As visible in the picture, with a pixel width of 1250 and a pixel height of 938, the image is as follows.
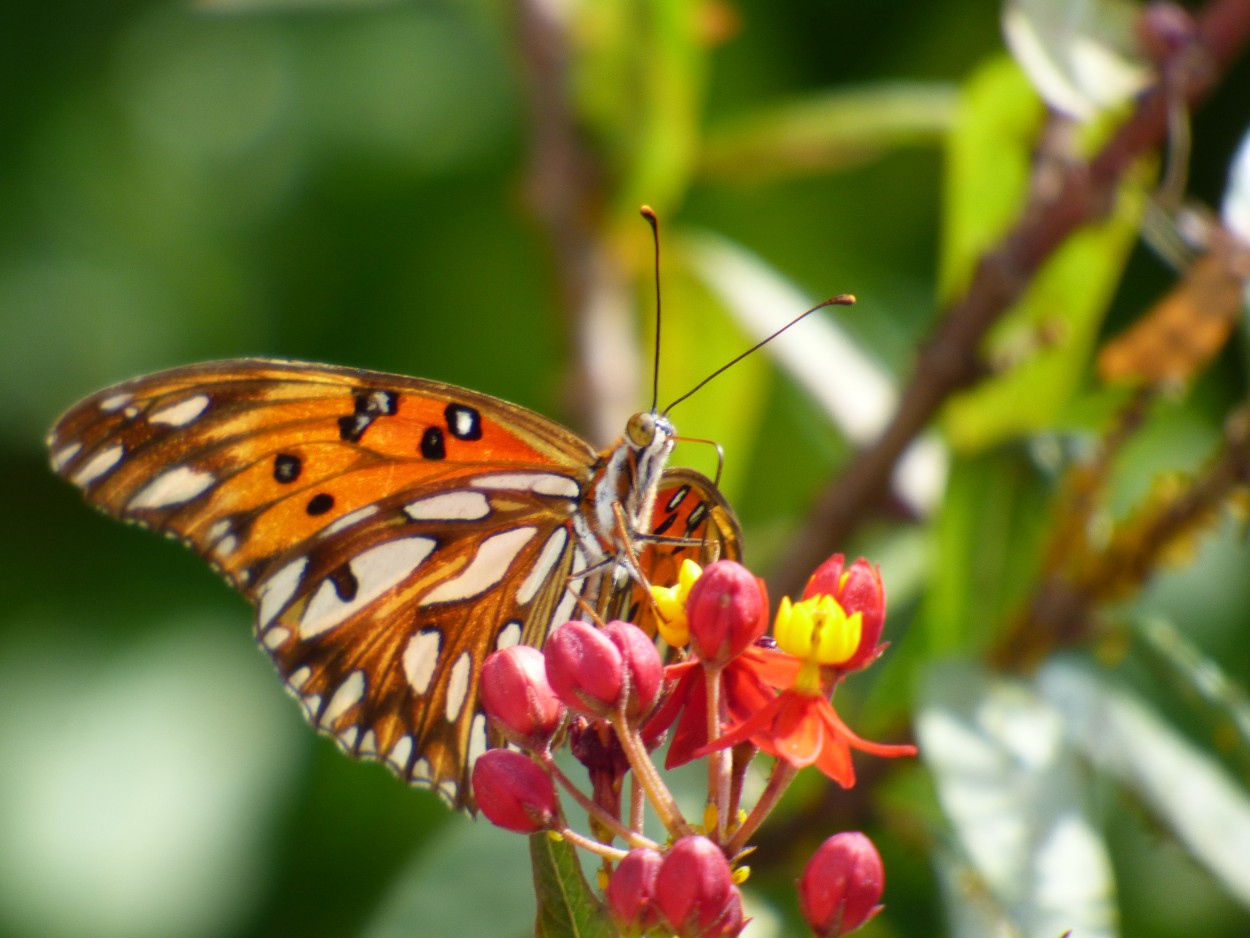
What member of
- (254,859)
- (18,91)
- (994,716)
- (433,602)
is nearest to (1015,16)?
(994,716)

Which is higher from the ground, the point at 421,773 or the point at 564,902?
the point at 564,902

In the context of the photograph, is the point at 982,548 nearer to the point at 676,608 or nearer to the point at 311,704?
the point at 676,608

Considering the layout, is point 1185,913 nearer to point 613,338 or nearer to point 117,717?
point 613,338

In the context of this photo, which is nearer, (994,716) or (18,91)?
(994,716)

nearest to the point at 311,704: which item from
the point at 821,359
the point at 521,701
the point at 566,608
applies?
the point at 566,608

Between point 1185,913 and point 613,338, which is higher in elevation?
point 613,338

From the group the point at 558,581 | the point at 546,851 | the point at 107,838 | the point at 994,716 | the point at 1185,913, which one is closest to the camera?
the point at 546,851
